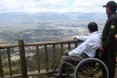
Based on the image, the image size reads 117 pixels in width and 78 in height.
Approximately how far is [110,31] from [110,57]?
1.84 feet

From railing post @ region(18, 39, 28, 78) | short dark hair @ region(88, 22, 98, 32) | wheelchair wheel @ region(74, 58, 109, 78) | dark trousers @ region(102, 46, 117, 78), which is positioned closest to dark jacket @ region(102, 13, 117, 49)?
dark trousers @ region(102, 46, 117, 78)


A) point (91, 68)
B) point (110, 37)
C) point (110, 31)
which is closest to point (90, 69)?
point (91, 68)

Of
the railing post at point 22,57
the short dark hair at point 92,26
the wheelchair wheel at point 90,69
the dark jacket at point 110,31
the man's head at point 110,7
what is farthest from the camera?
the railing post at point 22,57

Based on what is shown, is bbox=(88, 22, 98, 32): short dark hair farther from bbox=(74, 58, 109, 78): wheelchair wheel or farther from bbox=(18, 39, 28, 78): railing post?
bbox=(18, 39, 28, 78): railing post

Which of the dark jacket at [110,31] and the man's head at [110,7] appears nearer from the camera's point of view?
the dark jacket at [110,31]

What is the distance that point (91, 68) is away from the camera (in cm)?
540

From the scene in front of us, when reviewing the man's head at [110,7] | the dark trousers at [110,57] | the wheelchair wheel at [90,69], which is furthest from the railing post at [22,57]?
the man's head at [110,7]

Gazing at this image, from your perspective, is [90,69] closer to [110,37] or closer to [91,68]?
[91,68]

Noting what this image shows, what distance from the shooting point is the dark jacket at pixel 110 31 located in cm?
501

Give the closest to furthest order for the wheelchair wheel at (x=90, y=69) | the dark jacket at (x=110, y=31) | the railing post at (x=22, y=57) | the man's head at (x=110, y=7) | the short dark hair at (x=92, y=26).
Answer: the dark jacket at (x=110, y=31) → the man's head at (x=110, y=7) → the wheelchair wheel at (x=90, y=69) → the short dark hair at (x=92, y=26) → the railing post at (x=22, y=57)

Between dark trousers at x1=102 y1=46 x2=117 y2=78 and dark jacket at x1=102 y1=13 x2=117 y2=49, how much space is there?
0.39 feet

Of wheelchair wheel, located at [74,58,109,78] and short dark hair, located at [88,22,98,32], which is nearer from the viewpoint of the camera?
wheelchair wheel, located at [74,58,109,78]

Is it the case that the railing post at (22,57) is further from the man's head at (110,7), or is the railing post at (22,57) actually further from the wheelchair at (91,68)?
the man's head at (110,7)

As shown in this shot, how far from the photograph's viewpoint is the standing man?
16.5 ft
